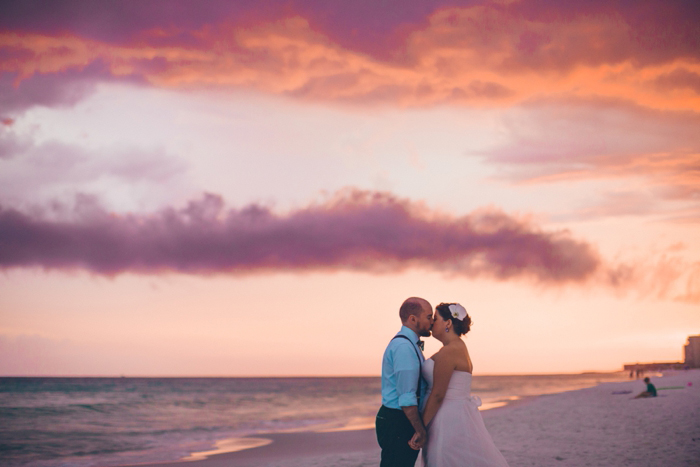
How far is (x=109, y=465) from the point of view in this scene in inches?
615

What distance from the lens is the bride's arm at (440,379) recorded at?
17.0 feet

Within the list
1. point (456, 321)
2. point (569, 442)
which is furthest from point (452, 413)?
point (569, 442)

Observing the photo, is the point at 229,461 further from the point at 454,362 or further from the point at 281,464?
the point at 454,362

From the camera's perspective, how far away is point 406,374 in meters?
4.82

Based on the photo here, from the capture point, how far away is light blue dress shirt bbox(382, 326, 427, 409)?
4816mm

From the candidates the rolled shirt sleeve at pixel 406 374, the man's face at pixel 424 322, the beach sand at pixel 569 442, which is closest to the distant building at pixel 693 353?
the beach sand at pixel 569 442

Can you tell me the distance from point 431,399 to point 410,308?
85cm

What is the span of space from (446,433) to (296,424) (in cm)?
2536

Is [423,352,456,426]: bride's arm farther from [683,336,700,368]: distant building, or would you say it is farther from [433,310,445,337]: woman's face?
[683,336,700,368]: distant building

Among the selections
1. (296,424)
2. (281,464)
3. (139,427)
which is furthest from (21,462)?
(296,424)

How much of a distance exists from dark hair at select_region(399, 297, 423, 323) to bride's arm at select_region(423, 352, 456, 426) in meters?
0.48

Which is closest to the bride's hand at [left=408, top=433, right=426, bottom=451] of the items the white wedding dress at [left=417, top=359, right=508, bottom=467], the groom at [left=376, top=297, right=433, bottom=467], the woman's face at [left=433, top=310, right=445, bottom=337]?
the groom at [left=376, top=297, right=433, bottom=467]

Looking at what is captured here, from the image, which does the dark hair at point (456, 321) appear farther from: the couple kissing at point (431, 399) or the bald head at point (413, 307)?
the bald head at point (413, 307)

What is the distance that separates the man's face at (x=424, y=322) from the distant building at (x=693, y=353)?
122 meters
